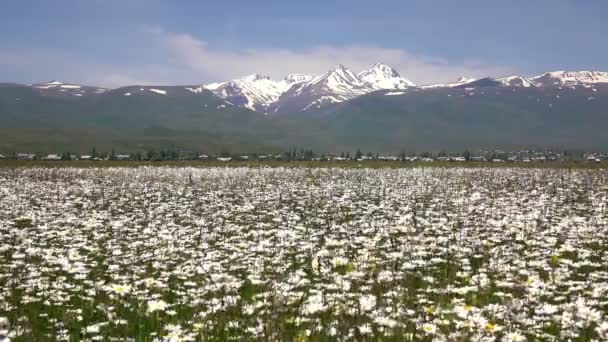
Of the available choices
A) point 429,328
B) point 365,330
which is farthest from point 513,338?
point 365,330

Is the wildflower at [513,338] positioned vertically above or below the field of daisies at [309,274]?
above

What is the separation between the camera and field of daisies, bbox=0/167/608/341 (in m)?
7.38

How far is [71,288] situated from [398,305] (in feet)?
19.5

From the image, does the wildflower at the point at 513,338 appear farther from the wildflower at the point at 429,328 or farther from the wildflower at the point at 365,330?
the wildflower at the point at 365,330

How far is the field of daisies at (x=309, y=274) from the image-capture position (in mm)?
7383

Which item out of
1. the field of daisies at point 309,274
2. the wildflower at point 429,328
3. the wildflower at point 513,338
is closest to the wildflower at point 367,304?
the field of daisies at point 309,274

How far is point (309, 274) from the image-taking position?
10820 millimetres

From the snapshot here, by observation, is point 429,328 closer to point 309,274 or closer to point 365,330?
point 365,330

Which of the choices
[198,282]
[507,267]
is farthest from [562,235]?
[198,282]

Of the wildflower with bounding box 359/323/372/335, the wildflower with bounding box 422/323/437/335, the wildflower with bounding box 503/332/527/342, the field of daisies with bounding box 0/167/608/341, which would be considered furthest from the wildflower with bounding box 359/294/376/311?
the wildflower with bounding box 503/332/527/342

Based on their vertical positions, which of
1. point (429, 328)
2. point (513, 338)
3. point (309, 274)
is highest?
point (513, 338)

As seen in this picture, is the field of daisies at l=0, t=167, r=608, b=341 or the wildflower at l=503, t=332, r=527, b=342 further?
the field of daisies at l=0, t=167, r=608, b=341

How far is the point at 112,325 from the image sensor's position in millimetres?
7984

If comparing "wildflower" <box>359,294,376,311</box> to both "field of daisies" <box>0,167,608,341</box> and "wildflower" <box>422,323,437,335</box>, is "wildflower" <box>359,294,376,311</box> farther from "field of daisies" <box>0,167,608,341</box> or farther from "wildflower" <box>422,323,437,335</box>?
"wildflower" <box>422,323,437,335</box>
